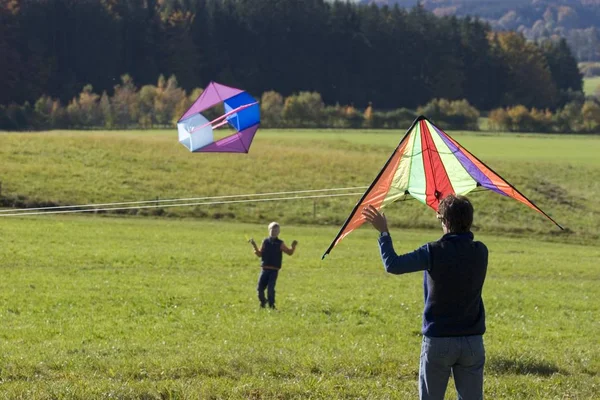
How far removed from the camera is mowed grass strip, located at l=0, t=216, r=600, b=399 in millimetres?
9773

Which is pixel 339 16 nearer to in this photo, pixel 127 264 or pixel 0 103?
pixel 0 103

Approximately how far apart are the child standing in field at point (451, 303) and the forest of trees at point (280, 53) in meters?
115

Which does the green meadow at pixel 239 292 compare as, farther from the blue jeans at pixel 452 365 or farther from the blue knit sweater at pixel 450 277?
the blue knit sweater at pixel 450 277

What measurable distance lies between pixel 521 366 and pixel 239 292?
1043cm

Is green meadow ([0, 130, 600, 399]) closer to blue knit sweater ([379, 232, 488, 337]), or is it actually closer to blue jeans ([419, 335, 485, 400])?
blue jeans ([419, 335, 485, 400])

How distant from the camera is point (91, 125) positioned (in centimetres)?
10544

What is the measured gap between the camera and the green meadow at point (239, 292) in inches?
397

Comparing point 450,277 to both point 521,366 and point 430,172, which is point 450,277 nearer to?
point 430,172

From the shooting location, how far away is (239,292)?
20.6 metres

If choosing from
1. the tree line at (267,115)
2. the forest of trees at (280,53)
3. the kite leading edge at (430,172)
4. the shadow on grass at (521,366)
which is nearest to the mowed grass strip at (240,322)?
the shadow on grass at (521,366)

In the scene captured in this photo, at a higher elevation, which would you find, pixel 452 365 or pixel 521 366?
pixel 452 365

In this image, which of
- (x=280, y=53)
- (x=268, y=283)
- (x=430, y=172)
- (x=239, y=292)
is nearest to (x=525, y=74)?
(x=280, y=53)

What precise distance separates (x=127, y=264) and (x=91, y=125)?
8285cm

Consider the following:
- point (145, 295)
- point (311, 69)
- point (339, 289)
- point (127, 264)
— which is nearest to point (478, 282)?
point (145, 295)
